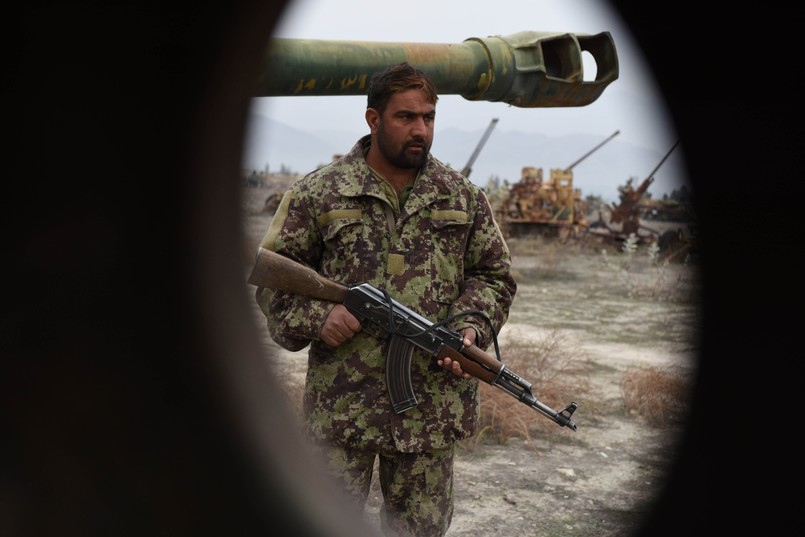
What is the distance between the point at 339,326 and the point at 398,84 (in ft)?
2.30

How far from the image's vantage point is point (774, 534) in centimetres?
119

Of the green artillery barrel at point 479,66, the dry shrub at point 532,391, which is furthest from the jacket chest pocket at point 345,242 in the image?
the dry shrub at point 532,391

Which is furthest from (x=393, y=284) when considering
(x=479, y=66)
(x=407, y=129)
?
(x=479, y=66)

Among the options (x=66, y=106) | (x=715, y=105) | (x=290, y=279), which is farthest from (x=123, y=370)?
(x=290, y=279)

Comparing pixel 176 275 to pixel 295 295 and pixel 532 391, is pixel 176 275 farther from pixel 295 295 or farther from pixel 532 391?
pixel 532 391

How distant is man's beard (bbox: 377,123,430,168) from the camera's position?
2.30 metres

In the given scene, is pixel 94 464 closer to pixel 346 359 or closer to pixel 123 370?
pixel 123 370

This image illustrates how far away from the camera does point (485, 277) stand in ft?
8.03

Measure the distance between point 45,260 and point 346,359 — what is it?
4.77 feet

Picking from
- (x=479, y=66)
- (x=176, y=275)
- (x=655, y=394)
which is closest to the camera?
(x=176, y=275)

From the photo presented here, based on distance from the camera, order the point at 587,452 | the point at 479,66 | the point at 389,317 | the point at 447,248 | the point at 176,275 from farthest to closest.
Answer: the point at 587,452 < the point at 479,66 < the point at 447,248 < the point at 389,317 < the point at 176,275

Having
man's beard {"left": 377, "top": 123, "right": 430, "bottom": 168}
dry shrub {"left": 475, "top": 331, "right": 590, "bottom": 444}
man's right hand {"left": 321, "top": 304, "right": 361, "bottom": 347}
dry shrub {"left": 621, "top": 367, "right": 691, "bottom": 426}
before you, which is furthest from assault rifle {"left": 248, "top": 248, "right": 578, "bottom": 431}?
dry shrub {"left": 621, "top": 367, "right": 691, "bottom": 426}

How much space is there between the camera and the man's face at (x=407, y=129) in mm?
2264

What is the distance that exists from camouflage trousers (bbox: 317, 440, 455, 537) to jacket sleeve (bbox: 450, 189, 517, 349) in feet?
1.29
